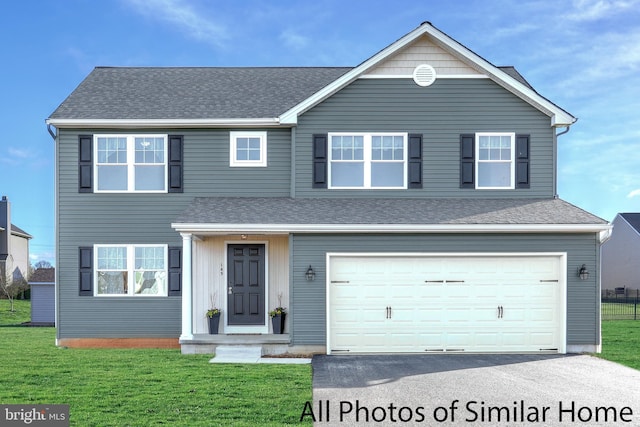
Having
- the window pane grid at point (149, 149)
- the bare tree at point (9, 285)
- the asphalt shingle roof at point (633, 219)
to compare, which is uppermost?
the window pane grid at point (149, 149)

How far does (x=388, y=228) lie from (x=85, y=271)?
789 centimetres

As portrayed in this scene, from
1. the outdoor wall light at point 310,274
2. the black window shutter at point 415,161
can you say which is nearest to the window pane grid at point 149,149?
the outdoor wall light at point 310,274

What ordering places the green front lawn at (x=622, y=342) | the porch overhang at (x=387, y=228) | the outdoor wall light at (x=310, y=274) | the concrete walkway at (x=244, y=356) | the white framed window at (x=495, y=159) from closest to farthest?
1. the concrete walkway at (x=244, y=356)
2. the green front lawn at (x=622, y=342)
3. the porch overhang at (x=387, y=228)
4. the outdoor wall light at (x=310, y=274)
5. the white framed window at (x=495, y=159)

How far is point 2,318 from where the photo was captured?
82.8 ft

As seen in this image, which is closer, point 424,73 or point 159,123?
point 424,73

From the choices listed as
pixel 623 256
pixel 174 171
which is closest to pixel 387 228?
pixel 174 171

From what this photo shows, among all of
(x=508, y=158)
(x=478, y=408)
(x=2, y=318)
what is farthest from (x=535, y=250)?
(x=2, y=318)

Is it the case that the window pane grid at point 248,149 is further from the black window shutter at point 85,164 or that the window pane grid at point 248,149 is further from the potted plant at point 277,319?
the potted plant at point 277,319

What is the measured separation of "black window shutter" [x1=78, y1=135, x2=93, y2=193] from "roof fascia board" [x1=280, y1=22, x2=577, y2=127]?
16.8 feet

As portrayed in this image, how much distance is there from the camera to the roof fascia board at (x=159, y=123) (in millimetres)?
14405

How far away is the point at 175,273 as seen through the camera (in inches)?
567

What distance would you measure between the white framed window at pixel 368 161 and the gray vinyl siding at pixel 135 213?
4.44 feet

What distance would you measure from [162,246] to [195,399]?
6.84 meters

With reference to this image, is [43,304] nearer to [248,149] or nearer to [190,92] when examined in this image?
[190,92]
